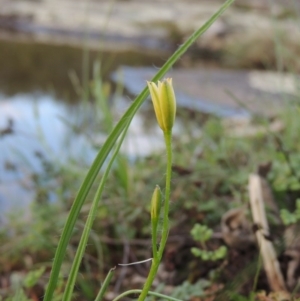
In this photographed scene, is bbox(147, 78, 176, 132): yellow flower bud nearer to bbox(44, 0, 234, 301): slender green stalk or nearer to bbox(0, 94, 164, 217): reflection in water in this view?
bbox(44, 0, 234, 301): slender green stalk

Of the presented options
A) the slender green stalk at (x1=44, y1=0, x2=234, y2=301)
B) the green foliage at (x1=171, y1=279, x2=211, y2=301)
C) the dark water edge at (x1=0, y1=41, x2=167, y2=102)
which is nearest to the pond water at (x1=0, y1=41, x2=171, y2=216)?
the dark water edge at (x1=0, y1=41, x2=167, y2=102)

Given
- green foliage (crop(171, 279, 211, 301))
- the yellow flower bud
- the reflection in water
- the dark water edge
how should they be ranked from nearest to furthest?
1. the yellow flower bud
2. green foliage (crop(171, 279, 211, 301))
3. the reflection in water
4. the dark water edge

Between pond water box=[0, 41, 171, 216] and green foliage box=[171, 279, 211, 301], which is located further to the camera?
pond water box=[0, 41, 171, 216]

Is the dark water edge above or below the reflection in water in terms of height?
above

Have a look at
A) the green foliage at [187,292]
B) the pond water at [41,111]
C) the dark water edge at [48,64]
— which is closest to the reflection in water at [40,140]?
the pond water at [41,111]

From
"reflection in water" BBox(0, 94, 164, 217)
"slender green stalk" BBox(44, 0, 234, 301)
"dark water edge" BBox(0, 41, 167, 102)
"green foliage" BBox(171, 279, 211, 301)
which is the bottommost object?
"green foliage" BBox(171, 279, 211, 301)

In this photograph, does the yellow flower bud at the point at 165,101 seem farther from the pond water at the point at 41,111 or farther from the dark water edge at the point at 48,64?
the dark water edge at the point at 48,64

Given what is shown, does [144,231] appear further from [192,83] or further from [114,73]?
[114,73]

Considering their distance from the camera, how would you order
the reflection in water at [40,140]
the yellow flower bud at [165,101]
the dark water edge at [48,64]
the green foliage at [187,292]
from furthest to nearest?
the dark water edge at [48,64]
the reflection in water at [40,140]
the green foliage at [187,292]
the yellow flower bud at [165,101]
